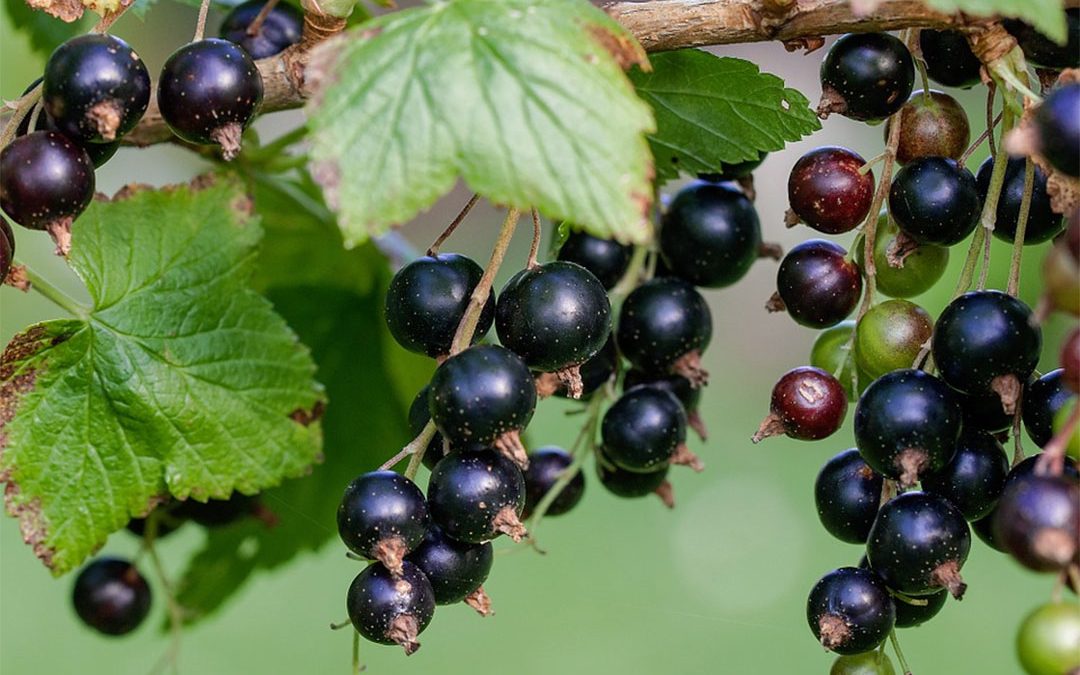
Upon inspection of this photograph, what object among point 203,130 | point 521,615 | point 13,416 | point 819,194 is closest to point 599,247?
point 819,194

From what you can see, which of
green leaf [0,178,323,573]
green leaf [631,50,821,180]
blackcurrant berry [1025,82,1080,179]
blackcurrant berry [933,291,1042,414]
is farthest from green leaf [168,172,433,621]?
blackcurrant berry [1025,82,1080,179]

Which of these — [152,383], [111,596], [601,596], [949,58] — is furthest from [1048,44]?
[601,596]

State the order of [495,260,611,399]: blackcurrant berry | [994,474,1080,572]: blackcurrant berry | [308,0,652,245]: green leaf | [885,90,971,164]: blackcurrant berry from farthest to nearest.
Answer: [885,90,971,164]: blackcurrant berry → [495,260,611,399]: blackcurrant berry → [308,0,652,245]: green leaf → [994,474,1080,572]: blackcurrant berry

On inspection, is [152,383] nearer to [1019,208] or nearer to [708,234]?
[708,234]

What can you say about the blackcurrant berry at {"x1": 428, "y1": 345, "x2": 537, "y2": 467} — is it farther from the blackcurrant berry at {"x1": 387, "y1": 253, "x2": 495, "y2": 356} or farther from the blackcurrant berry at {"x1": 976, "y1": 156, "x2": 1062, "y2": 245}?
the blackcurrant berry at {"x1": 976, "y1": 156, "x2": 1062, "y2": 245}

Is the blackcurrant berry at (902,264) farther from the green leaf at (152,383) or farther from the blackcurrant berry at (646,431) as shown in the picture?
the green leaf at (152,383)

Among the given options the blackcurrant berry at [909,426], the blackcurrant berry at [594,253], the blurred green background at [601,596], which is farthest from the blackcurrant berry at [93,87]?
the blurred green background at [601,596]

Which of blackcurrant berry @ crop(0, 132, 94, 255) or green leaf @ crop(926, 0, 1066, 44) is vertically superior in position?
green leaf @ crop(926, 0, 1066, 44)
